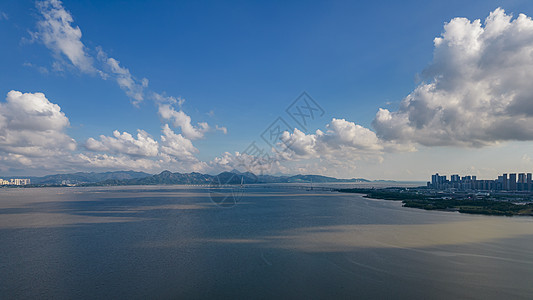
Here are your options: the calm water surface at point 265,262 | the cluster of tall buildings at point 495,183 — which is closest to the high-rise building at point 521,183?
the cluster of tall buildings at point 495,183

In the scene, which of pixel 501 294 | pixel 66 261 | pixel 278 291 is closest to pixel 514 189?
pixel 501 294

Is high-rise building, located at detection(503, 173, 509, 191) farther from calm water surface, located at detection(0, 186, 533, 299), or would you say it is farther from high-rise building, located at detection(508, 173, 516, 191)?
calm water surface, located at detection(0, 186, 533, 299)

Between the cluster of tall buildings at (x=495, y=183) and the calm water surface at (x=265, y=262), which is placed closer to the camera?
the calm water surface at (x=265, y=262)

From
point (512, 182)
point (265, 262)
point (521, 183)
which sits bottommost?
point (265, 262)

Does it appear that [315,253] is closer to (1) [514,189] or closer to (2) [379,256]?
(2) [379,256]

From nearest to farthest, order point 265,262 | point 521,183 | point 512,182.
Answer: point 265,262 < point 521,183 < point 512,182

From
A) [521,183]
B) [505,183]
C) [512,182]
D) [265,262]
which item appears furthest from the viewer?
[505,183]

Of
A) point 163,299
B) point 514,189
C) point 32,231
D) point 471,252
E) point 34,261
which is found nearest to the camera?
point 163,299

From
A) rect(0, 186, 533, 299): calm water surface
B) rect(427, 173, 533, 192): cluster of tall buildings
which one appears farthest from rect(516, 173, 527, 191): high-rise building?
rect(0, 186, 533, 299): calm water surface

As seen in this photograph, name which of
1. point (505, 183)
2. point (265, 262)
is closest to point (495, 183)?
point (505, 183)

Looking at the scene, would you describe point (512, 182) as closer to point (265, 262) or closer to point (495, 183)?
point (495, 183)

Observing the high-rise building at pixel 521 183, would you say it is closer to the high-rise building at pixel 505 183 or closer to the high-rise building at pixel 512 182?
the high-rise building at pixel 512 182
